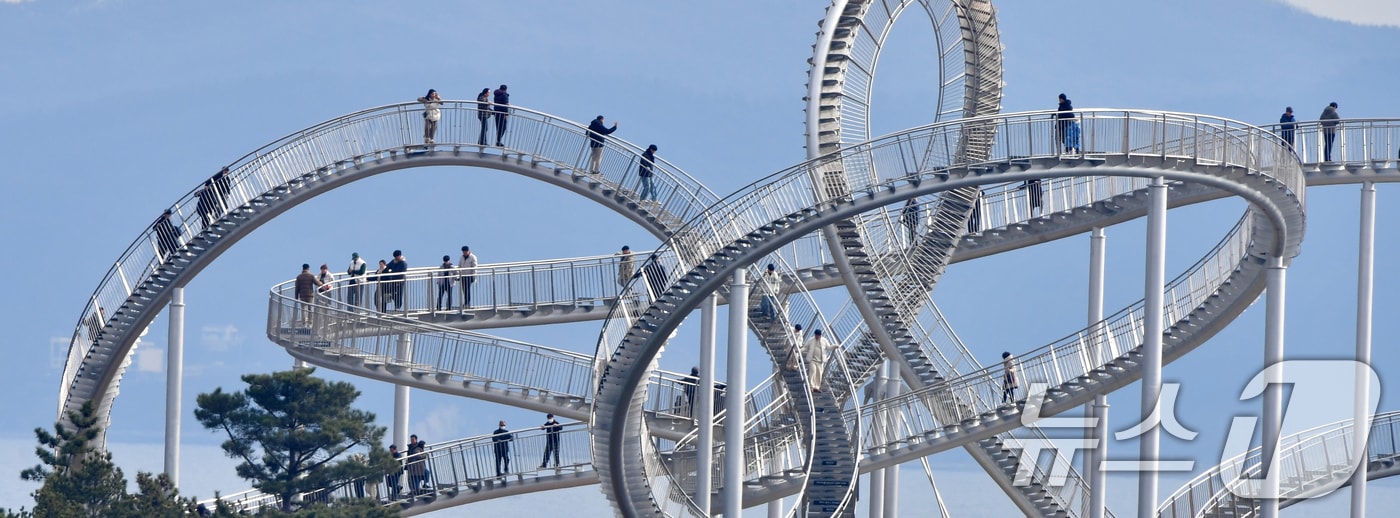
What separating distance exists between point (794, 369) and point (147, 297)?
11.1 m

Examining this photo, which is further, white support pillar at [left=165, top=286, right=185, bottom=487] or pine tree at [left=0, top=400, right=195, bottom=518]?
white support pillar at [left=165, top=286, right=185, bottom=487]

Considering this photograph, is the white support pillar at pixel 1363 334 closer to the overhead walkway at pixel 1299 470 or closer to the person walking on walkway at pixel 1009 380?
the overhead walkway at pixel 1299 470

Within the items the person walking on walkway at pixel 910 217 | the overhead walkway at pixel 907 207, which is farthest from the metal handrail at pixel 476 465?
the person walking on walkway at pixel 910 217

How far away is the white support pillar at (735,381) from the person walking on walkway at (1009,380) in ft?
13.6

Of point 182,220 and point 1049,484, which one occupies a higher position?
point 182,220

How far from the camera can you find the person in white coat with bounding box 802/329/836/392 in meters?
28.3

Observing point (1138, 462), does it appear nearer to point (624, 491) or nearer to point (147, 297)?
point (624, 491)

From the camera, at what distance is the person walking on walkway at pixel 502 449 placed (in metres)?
29.9

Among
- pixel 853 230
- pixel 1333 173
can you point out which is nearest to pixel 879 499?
pixel 853 230

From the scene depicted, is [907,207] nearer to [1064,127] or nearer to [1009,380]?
[1009,380]

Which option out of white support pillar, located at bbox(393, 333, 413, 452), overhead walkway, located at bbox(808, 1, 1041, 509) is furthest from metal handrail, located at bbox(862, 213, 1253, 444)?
white support pillar, located at bbox(393, 333, 413, 452)

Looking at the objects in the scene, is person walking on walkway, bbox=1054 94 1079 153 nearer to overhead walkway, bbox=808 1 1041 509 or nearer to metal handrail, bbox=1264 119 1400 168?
overhead walkway, bbox=808 1 1041 509

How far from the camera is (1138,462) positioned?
26.4 metres

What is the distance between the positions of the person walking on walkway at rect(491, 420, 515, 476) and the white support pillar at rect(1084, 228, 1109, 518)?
27.4 feet
